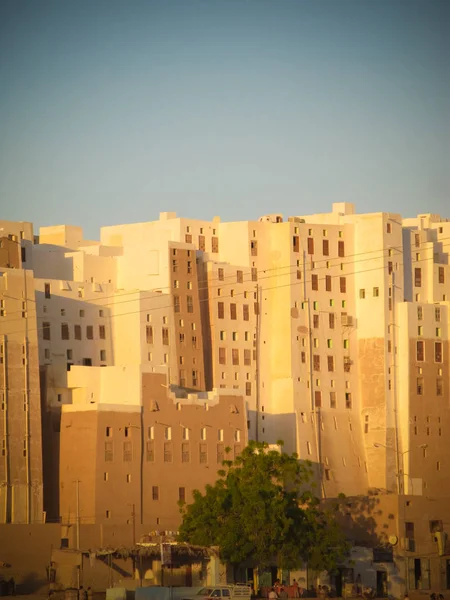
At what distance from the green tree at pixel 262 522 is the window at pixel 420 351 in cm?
2756

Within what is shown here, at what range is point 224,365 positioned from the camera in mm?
139875

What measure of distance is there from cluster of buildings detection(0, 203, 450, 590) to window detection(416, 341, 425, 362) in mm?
328

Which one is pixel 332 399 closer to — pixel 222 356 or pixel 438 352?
pixel 438 352

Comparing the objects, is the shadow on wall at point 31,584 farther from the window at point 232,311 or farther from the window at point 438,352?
the window at point 438,352

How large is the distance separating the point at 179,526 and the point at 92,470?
6.41 m

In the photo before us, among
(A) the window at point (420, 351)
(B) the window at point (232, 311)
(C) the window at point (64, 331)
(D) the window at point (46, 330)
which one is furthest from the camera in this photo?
(A) the window at point (420, 351)

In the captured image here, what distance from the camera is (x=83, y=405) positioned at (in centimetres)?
12494

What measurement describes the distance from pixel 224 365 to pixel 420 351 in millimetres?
14852

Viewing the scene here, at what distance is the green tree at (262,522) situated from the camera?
114250mm

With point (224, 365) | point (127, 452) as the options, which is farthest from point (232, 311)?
point (127, 452)

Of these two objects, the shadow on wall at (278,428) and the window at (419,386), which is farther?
the window at (419,386)

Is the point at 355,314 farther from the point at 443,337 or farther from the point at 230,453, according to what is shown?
the point at 230,453

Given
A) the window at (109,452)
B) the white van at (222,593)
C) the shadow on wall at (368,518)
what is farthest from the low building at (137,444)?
the white van at (222,593)

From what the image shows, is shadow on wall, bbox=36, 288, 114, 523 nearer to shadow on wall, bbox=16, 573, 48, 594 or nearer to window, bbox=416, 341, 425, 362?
shadow on wall, bbox=16, 573, 48, 594
